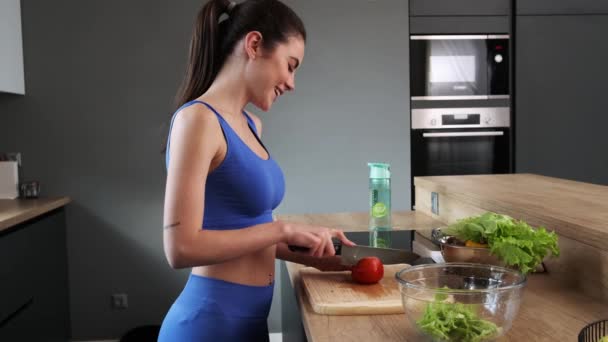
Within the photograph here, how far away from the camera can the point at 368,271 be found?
4.38 feet

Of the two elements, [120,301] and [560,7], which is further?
[560,7]

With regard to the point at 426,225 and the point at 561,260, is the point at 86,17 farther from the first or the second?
the point at 561,260

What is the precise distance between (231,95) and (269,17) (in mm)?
185

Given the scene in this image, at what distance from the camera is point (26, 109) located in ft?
10.7

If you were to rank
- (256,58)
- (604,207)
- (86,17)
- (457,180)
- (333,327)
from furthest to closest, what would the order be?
(86,17)
(457,180)
(604,207)
(256,58)
(333,327)

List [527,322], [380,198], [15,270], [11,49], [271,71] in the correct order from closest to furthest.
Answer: [527,322]
[271,71]
[380,198]
[15,270]
[11,49]

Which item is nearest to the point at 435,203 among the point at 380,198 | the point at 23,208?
the point at 380,198

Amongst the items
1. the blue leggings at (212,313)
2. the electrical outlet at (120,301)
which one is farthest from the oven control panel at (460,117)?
the blue leggings at (212,313)

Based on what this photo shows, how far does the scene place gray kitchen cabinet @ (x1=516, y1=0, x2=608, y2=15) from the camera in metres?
3.44

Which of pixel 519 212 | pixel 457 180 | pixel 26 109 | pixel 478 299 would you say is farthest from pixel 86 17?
pixel 478 299

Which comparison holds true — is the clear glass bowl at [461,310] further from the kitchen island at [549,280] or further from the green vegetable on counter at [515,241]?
the green vegetable on counter at [515,241]

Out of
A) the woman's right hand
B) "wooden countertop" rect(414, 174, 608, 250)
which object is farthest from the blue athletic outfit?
"wooden countertop" rect(414, 174, 608, 250)

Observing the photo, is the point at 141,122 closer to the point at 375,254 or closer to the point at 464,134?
the point at 464,134

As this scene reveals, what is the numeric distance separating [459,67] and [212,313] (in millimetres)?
2545
